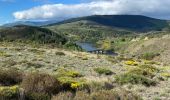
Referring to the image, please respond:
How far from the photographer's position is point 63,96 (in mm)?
10578

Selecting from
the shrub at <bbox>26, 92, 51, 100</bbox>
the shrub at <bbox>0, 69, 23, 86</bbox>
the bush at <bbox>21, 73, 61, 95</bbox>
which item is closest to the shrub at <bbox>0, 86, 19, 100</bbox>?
the shrub at <bbox>26, 92, 51, 100</bbox>

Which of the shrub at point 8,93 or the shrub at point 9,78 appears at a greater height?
the shrub at point 8,93

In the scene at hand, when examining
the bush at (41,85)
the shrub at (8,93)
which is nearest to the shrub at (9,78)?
the bush at (41,85)

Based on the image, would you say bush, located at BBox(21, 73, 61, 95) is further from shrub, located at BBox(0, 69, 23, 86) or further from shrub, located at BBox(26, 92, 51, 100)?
shrub, located at BBox(0, 69, 23, 86)

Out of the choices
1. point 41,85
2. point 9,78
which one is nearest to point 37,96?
point 41,85

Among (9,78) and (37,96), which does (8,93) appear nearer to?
(37,96)

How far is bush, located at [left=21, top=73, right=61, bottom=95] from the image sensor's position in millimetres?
11703

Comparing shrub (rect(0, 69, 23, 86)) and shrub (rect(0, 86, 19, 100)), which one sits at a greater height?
shrub (rect(0, 86, 19, 100))

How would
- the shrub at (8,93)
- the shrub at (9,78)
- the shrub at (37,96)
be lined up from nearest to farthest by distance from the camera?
the shrub at (8,93) < the shrub at (37,96) < the shrub at (9,78)

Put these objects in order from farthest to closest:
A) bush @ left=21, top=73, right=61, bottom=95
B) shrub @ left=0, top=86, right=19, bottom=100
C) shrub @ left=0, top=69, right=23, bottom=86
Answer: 1. shrub @ left=0, top=69, right=23, bottom=86
2. bush @ left=21, top=73, right=61, bottom=95
3. shrub @ left=0, top=86, right=19, bottom=100

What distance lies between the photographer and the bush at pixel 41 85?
1170 centimetres

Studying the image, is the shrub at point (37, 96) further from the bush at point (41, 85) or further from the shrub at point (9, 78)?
the shrub at point (9, 78)

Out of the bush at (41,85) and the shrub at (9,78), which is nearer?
the bush at (41,85)

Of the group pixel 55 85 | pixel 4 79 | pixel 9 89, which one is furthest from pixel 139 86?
pixel 9 89
